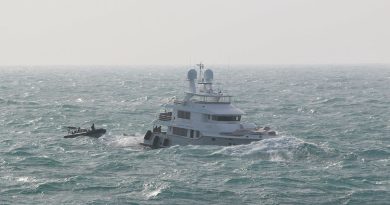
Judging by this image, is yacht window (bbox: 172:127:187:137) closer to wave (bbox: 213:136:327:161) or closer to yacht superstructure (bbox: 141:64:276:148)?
yacht superstructure (bbox: 141:64:276:148)

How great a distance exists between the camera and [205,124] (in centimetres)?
5947

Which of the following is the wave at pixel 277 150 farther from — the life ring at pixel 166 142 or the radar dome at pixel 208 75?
the radar dome at pixel 208 75

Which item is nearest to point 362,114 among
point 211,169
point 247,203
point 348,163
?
point 348,163

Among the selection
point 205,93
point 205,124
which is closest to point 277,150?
point 205,124

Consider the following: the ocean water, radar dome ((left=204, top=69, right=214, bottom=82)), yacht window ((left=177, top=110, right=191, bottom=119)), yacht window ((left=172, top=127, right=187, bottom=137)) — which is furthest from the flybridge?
the ocean water

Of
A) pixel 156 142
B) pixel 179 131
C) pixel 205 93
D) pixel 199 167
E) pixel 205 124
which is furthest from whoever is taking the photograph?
Answer: pixel 156 142

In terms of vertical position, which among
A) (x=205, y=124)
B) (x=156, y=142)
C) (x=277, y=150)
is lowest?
(x=156, y=142)

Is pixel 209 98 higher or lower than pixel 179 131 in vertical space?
higher

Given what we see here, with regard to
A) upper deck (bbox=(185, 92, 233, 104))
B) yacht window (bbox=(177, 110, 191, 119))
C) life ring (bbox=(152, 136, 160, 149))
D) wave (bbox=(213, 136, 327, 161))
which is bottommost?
life ring (bbox=(152, 136, 160, 149))

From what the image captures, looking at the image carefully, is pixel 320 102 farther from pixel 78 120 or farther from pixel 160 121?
pixel 160 121

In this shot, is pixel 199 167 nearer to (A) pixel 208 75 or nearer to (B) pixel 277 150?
(B) pixel 277 150

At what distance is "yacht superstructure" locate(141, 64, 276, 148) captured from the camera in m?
58.2

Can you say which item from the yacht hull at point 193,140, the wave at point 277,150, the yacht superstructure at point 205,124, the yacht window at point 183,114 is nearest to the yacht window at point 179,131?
the yacht superstructure at point 205,124

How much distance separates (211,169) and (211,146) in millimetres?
9356
